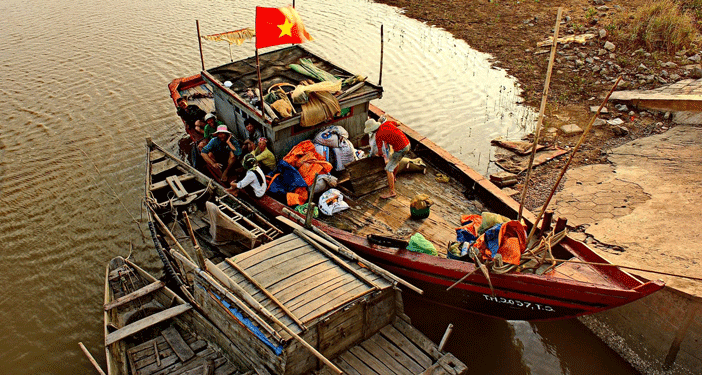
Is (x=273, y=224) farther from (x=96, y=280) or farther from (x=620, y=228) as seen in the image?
(x=620, y=228)

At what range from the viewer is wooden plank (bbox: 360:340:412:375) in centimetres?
618

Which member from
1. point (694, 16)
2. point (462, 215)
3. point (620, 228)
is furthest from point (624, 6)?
point (462, 215)

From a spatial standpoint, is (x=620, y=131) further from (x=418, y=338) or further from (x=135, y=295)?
(x=135, y=295)

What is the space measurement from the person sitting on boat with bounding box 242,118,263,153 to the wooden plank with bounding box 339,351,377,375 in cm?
426

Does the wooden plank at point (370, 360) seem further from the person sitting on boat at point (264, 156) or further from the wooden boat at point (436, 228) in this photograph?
the person sitting on boat at point (264, 156)

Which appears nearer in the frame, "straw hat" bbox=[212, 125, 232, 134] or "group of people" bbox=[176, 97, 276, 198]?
"group of people" bbox=[176, 97, 276, 198]

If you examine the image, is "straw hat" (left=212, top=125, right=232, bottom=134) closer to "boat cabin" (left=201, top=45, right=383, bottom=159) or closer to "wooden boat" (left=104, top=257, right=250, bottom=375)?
"boat cabin" (left=201, top=45, right=383, bottom=159)

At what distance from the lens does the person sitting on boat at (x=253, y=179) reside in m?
A: 8.48

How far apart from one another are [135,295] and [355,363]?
11.9ft

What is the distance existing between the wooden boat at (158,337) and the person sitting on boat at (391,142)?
142 inches

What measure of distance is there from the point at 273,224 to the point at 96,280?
3.51m

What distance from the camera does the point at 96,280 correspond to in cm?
910

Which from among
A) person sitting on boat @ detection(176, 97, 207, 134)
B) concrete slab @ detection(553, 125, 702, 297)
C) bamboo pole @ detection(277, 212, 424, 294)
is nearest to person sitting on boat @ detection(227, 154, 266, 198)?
bamboo pole @ detection(277, 212, 424, 294)

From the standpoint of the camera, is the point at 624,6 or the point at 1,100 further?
the point at 624,6
